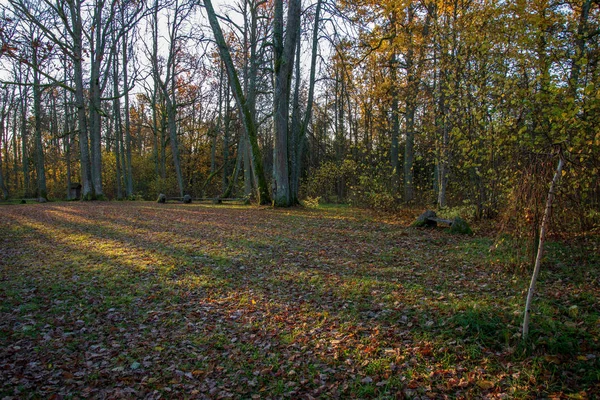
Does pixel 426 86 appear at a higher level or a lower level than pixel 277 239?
higher

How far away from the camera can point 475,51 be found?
26.8 feet

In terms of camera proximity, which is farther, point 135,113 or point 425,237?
point 135,113

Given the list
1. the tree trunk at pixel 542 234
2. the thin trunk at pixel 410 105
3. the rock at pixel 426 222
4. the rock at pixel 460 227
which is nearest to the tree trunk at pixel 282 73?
the thin trunk at pixel 410 105

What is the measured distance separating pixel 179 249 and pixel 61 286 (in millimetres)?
2356

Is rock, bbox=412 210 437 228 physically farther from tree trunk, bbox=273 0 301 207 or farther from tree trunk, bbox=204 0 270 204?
tree trunk, bbox=204 0 270 204

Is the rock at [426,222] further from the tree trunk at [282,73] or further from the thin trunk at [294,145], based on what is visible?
the thin trunk at [294,145]

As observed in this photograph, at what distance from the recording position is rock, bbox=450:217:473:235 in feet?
27.5

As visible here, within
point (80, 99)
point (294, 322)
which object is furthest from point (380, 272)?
point (80, 99)

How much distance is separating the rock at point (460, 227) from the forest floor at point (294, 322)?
1068 mm

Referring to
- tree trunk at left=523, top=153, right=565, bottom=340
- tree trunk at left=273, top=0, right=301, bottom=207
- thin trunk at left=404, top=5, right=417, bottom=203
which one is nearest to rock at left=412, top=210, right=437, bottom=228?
thin trunk at left=404, top=5, right=417, bottom=203

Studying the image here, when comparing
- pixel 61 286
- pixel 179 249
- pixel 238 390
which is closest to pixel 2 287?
pixel 61 286

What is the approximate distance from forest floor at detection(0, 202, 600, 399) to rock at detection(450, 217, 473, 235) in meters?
1.07

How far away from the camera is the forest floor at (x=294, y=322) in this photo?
3.11m

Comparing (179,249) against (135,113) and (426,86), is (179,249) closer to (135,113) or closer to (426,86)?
(426,86)
